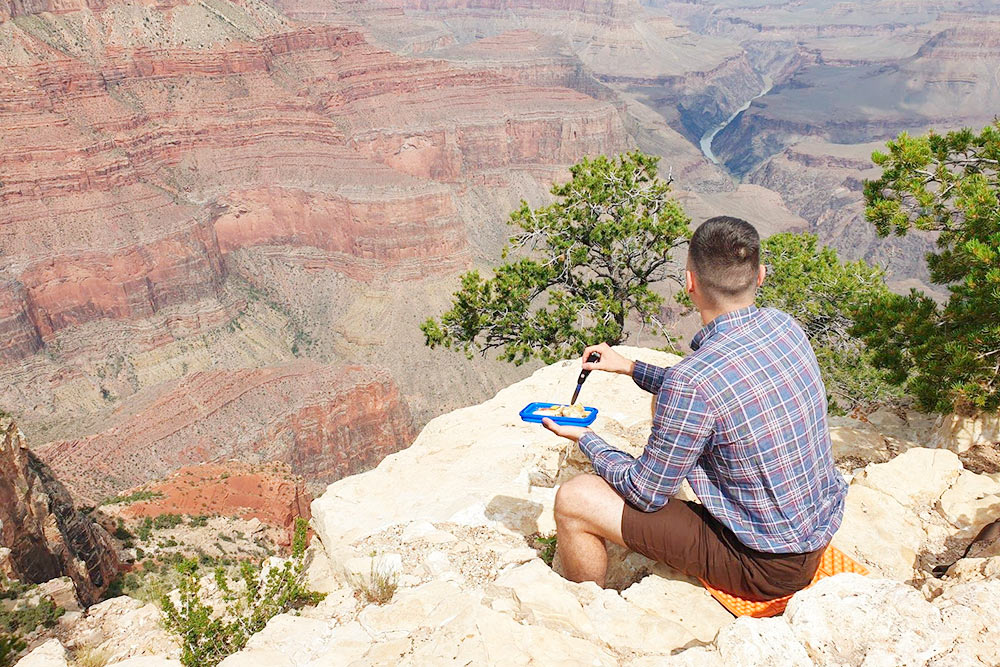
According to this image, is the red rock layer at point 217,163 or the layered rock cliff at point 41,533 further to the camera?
the red rock layer at point 217,163

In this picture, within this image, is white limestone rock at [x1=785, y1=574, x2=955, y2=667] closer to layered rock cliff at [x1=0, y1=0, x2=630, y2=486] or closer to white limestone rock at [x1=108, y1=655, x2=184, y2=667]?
white limestone rock at [x1=108, y1=655, x2=184, y2=667]

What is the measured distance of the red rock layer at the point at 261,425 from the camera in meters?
36.5

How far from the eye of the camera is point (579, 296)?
49.0 ft

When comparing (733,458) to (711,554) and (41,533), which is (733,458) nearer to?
(711,554)

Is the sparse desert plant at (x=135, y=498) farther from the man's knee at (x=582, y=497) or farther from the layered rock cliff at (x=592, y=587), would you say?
the man's knee at (x=582, y=497)

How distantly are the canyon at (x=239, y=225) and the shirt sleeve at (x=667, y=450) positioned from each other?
1263 inches

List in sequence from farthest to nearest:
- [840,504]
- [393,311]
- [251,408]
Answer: [393,311]
[251,408]
[840,504]

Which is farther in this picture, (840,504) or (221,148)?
(221,148)

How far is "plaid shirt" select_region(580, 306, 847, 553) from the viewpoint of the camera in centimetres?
323

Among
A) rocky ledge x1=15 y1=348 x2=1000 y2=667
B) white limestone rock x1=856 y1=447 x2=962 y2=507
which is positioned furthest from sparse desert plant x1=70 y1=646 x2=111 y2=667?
white limestone rock x1=856 y1=447 x2=962 y2=507

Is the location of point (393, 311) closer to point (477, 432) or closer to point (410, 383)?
point (410, 383)

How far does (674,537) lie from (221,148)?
68.4 meters

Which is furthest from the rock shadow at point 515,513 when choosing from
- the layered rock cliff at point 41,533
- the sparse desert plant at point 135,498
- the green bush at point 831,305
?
the sparse desert plant at point 135,498

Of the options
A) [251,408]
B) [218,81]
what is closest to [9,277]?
[251,408]
